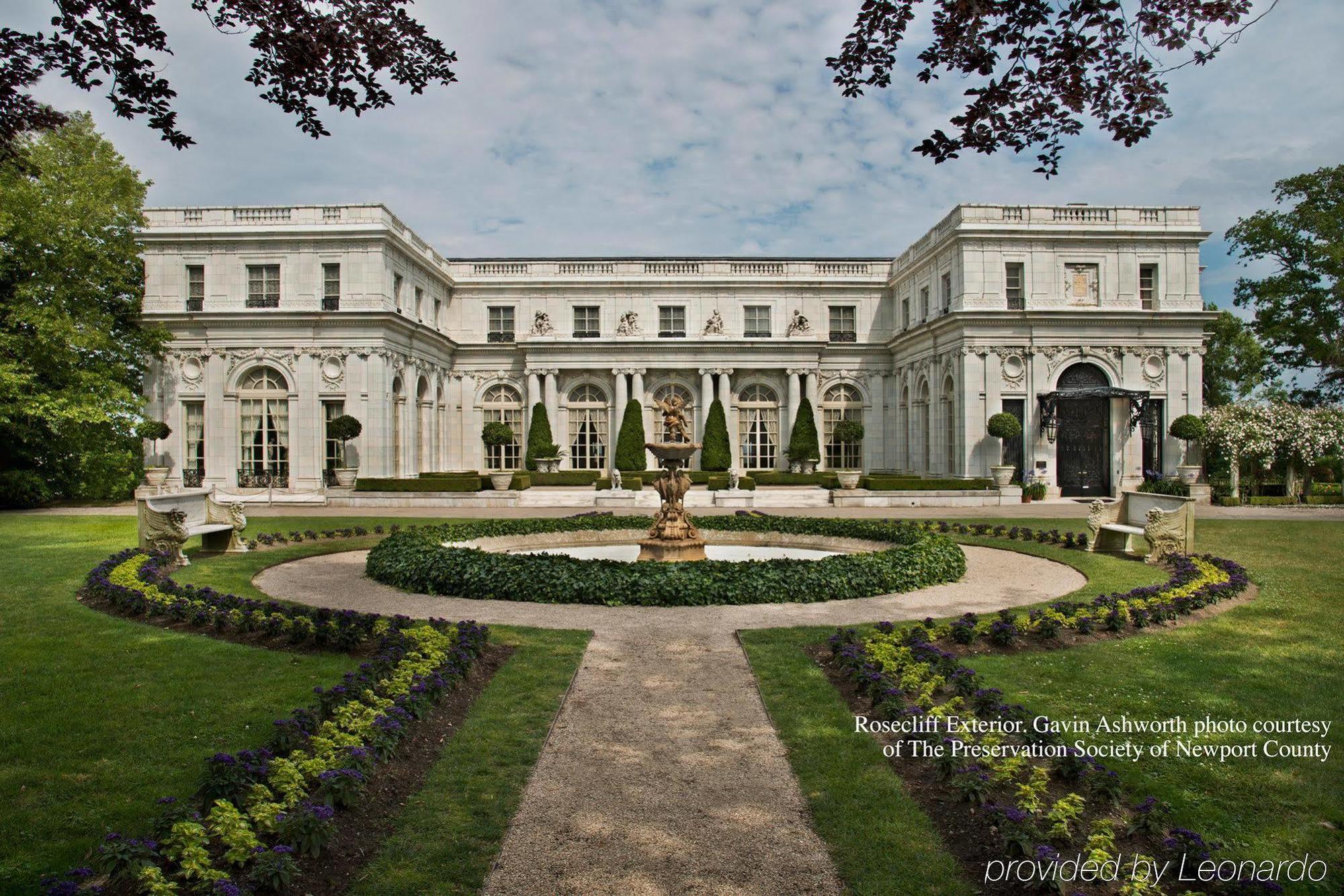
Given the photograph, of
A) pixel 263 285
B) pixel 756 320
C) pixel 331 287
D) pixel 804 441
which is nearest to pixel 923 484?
pixel 804 441

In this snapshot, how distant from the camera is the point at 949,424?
32.7 m

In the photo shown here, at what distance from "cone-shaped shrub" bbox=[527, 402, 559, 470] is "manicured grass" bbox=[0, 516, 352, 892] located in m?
26.0

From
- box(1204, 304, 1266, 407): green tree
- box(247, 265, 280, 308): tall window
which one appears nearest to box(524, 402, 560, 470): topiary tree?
box(247, 265, 280, 308): tall window

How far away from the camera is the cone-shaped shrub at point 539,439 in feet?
117

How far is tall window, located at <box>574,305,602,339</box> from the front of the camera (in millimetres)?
39906

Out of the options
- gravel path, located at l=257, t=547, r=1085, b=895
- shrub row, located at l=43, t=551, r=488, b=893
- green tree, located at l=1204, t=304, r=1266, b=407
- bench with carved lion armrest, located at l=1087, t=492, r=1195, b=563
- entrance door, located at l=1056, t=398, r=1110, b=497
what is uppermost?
green tree, located at l=1204, t=304, r=1266, b=407

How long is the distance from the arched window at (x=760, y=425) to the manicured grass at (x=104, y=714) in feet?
103

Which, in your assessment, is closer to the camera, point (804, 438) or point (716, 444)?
point (716, 444)

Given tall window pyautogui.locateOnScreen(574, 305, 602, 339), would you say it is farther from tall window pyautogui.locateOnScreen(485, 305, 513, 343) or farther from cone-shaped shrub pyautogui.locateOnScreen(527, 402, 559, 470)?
cone-shaped shrub pyautogui.locateOnScreen(527, 402, 559, 470)

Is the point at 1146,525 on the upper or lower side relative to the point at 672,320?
lower

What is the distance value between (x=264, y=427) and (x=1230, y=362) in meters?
49.6

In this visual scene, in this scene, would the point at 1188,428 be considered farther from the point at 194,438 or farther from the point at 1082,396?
the point at 194,438

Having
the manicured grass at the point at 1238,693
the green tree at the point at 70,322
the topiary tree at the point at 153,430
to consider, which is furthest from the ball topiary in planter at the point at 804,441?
the green tree at the point at 70,322

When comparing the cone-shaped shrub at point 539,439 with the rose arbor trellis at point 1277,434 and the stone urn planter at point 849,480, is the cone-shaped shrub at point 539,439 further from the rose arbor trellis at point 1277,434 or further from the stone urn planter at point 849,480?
the rose arbor trellis at point 1277,434
